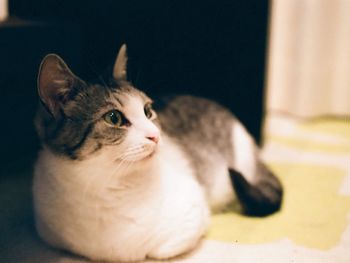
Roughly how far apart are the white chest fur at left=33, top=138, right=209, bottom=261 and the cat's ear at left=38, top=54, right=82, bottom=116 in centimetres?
16

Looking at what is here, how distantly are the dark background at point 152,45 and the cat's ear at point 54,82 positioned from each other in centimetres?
68

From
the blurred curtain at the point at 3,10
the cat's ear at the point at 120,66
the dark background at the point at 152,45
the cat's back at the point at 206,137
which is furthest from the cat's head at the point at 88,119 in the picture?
the blurred curtain at the point at 3,10

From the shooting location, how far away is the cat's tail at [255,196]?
59.9 inches

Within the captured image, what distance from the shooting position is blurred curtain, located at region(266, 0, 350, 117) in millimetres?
2627

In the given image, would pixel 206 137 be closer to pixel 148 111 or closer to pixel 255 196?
pixel 255 196

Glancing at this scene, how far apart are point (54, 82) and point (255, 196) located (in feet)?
2.54

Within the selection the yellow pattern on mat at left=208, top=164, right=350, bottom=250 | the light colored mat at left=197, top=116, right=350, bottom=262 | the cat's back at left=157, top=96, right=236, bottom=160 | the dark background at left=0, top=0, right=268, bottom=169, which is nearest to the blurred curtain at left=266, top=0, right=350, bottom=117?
the light colored mat at left=197, top=116, right=350, bottom=262

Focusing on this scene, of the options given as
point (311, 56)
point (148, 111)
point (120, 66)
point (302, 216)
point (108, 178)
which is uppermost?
point (120, 66)

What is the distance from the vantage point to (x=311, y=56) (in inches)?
107

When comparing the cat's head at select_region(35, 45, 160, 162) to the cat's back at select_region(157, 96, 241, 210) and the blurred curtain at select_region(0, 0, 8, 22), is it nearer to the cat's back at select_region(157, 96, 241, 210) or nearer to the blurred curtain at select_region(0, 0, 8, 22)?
the cat's back at select_region(157, 96, 241, 210)

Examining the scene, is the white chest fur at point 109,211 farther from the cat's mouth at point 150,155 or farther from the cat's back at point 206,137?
the cat's back at point 206,137

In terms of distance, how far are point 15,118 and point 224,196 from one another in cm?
94

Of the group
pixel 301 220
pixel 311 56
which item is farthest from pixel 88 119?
pixel 311 56

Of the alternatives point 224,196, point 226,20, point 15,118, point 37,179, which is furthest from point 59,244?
point 226,20
